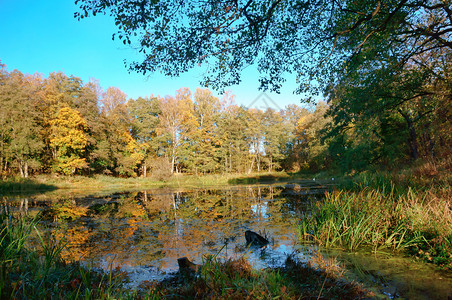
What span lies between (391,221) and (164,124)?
36.1 meters

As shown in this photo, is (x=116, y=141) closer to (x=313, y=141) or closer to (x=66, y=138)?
(x=66, y=138)

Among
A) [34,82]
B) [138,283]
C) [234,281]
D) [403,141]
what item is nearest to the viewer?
[234,281]

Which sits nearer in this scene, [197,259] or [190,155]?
[197,259]

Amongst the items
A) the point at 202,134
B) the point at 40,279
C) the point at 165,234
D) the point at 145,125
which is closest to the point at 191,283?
the point at 40,279

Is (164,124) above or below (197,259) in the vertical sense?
above

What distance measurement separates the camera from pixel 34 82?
109 feet

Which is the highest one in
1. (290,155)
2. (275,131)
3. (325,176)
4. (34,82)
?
(34,82)

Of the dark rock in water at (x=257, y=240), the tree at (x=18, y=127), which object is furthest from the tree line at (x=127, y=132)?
the dark rock in water at (x=257, y=240)

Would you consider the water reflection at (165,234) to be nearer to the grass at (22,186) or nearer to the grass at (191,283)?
the grass at (191,283)

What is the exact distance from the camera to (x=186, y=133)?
1601 inches

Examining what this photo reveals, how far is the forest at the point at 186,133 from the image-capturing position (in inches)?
743

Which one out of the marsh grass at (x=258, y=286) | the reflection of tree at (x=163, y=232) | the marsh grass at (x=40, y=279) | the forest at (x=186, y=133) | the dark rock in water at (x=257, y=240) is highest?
the forest at (x=186, y=133)

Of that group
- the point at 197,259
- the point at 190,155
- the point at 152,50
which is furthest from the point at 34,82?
the point at 197,259

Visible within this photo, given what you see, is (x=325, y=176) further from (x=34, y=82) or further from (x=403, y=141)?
(x=34, y=82)
